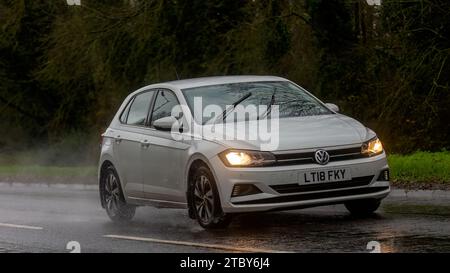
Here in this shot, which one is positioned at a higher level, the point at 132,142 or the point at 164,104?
the point at 164,104

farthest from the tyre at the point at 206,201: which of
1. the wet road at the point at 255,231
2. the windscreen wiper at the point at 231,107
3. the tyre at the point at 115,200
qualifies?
the tyre at the point at 115,200

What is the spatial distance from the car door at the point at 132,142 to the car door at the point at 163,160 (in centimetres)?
20

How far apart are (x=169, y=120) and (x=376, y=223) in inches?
106

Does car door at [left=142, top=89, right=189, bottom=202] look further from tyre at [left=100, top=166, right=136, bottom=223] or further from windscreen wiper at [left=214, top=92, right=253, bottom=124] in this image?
tyre at [left=100, top=166, right=136, bottom=223]

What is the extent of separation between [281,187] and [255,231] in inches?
28.9

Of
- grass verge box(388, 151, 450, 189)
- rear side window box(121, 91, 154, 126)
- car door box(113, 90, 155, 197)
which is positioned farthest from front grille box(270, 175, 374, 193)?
grass verge box(388, 151, 450, 189)

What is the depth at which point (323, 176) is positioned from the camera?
37.7 ft

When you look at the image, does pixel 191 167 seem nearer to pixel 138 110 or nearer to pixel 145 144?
pixel 145 144

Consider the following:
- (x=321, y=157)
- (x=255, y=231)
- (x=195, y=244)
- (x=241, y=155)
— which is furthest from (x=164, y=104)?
(x=195, y=244)

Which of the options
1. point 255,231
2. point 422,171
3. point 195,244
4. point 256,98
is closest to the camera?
point 195,244

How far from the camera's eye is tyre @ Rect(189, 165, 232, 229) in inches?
464

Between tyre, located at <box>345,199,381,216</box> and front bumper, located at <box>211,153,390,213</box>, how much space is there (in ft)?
2.94
